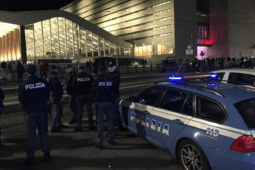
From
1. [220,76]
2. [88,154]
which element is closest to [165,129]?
[88,154]

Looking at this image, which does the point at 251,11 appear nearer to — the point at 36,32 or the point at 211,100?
the point at 36,32

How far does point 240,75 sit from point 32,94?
5900 mm

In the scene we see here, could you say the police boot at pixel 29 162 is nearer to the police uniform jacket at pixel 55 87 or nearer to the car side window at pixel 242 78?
the police uniform jacket at pixel 55 87

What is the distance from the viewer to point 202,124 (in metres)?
3.34

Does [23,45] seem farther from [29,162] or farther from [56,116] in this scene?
[29,162]

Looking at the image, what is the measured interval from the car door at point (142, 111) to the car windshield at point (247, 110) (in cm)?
161

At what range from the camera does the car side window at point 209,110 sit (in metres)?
3.27

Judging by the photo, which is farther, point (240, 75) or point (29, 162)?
point (240, 75)

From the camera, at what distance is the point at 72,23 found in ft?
161

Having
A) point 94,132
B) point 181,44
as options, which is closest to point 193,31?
Answer: point 181,44

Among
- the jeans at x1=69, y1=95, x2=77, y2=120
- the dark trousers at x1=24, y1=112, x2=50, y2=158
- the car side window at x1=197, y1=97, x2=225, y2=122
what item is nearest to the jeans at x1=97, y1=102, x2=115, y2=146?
the dark trousers at x1=24, y1=112, x2=50, y2=158

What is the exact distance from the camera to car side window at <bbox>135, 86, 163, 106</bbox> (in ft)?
15.1

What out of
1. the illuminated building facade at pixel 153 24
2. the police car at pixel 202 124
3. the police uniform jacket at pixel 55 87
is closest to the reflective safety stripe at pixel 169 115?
the police car at pixel 202 124

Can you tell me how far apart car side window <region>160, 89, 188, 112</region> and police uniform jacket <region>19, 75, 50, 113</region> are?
2233 millimetres
